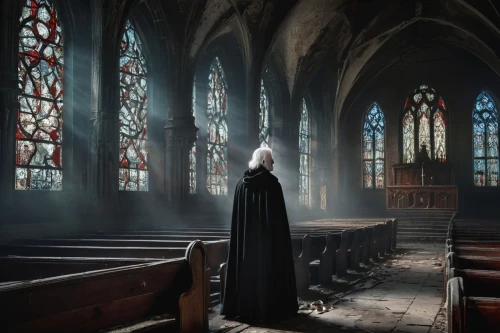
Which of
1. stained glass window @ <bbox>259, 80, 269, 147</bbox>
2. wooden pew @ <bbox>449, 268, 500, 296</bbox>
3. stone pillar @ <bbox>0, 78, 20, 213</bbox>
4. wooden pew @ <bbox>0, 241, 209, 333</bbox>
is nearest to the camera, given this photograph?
wooden pew @ <bbox>0, 241, 209, 333</bbox>

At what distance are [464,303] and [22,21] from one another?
1127 centimetres

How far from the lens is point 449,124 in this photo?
91.0 feet

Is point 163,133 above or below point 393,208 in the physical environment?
above

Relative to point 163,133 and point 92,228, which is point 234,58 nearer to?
point 163,133

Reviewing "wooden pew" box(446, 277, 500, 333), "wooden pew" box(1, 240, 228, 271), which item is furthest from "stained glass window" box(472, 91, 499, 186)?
"wooden pew" box(446, 277, 500, 333)

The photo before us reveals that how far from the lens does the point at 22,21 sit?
11.6 m

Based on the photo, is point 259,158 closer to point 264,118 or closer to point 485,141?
point 264,118

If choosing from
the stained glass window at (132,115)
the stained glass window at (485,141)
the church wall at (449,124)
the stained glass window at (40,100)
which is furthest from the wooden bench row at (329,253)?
the stained glass window at (485,141)

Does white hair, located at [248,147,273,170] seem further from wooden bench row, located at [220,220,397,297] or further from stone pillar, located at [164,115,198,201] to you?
stone pillar, located at [164,115,198,201]

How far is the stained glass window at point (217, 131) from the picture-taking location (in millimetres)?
18375

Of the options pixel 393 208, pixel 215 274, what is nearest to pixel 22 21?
pixel 215 274

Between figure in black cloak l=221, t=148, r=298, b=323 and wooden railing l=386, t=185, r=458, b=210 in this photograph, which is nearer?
figure in black cloak l=221, t=148, r=298, b=323

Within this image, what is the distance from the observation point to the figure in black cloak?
5934 mm

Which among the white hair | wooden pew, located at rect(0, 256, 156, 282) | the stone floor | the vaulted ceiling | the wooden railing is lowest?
the stone floor
